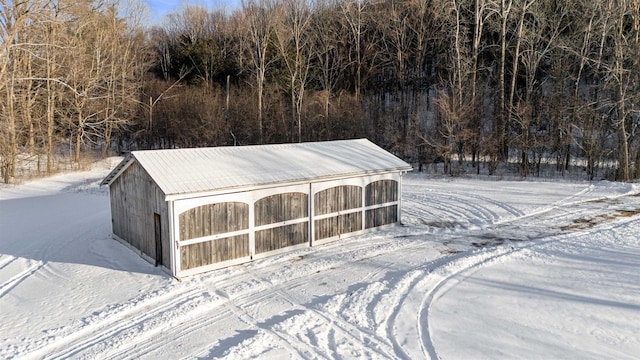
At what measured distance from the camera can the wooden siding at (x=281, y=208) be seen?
37.3 ft

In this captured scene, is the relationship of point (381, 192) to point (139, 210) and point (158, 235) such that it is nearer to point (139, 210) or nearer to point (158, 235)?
point (158, 235)

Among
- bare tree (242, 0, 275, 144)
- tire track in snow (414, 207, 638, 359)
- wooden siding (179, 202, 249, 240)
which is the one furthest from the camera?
bare tree (242, 0, 275, 144)

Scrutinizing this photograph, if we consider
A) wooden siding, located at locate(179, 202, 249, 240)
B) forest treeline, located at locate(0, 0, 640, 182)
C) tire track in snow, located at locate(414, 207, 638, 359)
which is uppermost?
forest treeline, located at locate(0, 0, 640, 182)

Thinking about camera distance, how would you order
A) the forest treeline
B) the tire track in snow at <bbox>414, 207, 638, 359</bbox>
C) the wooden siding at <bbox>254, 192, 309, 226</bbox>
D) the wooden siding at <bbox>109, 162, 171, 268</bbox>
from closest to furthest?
the tire track in snow at <bbox>414, 207, 638, 359</bbox> → the wooden siding at <bbox>109, 162, 171, 268</bbox> → the wooden siding at <bbox>254, 192, 309, 226</bbox> → the forest treeline

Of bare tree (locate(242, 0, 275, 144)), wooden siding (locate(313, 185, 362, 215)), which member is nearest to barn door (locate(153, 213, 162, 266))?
wooden siding (locate(313, 185, 362, 215))

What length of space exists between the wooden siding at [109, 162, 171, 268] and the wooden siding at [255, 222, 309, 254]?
7.77 ft

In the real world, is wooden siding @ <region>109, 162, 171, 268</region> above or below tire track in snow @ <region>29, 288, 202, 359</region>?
above

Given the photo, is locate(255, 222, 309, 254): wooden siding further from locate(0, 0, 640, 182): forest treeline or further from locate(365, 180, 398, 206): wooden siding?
locate(0, 0, 640, 182): forest treeline

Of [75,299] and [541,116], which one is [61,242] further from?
[541,116]

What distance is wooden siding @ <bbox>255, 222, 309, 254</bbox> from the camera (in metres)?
11.4

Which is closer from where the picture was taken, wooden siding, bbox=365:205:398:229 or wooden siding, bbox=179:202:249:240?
wooden siding, bbox=179:202:249:240

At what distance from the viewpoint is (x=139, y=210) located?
1138 cm

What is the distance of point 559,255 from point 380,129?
2426 centimetres

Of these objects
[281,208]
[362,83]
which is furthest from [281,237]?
[362,83]
